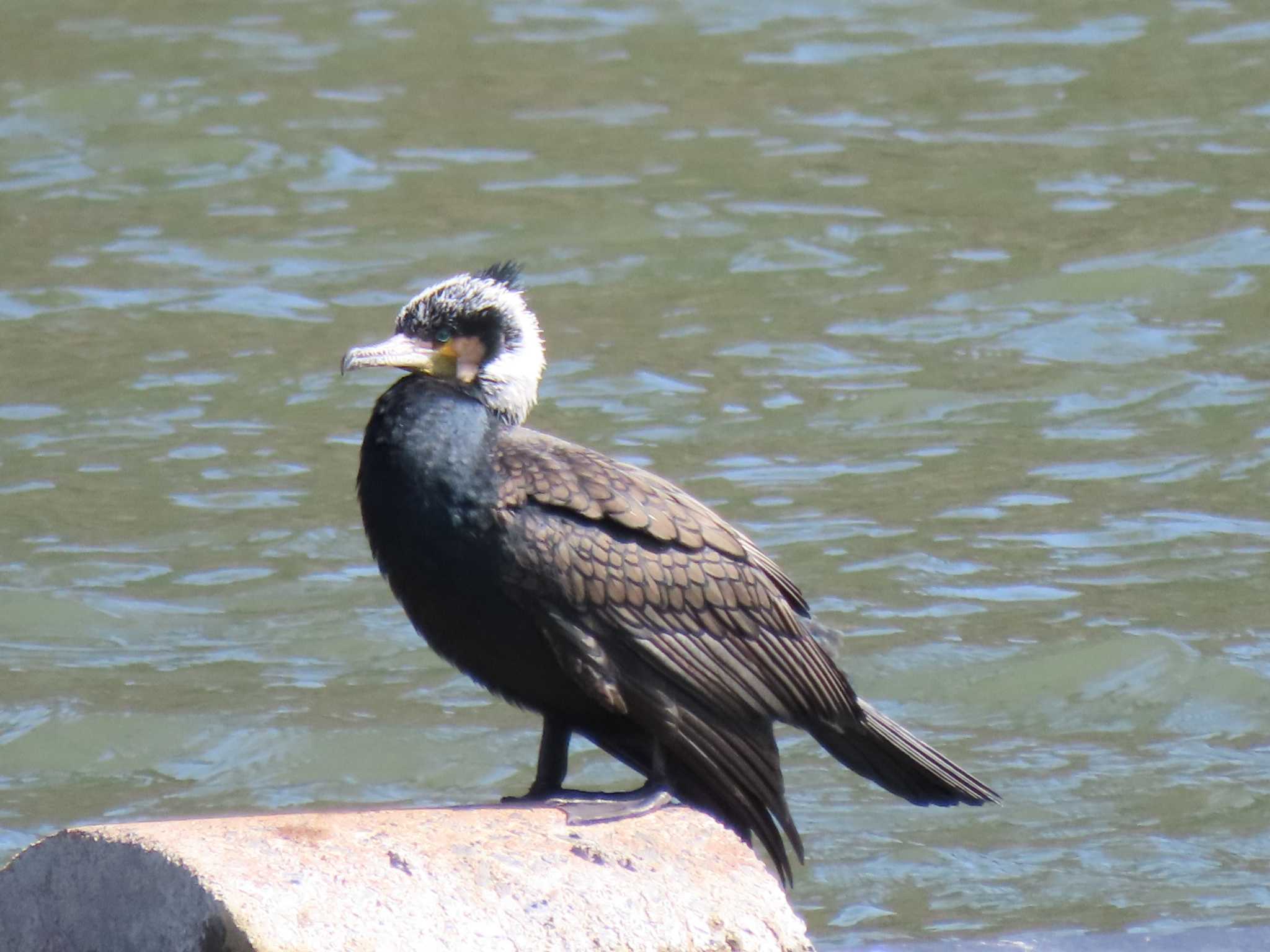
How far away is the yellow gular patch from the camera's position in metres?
5.68

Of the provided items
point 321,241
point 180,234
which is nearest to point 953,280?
point 321,241

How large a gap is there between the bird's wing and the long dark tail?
0.29 feet

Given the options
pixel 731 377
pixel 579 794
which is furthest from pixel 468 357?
pixel 731 377

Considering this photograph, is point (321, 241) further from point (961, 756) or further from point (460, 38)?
point (961, 756)

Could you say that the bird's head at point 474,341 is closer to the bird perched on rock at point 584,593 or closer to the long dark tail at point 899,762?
the bird perched on rock at point 584,593

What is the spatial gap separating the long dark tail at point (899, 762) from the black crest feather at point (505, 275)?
1285 mm

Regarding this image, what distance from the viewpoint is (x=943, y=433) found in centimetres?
1130

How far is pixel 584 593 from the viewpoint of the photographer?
5.32 meters

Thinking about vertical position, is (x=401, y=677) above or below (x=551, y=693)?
below

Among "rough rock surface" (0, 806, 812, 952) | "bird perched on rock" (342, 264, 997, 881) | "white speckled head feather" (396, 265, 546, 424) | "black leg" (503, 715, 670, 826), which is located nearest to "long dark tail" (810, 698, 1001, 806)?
"bird perched on rock" (342, 264, 997, 881)

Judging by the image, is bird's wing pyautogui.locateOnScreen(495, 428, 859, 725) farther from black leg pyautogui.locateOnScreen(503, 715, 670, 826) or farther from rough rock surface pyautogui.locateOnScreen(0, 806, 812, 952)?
rough rock surface pyautogui.locateOnScreen(0, 806, 812, 952)

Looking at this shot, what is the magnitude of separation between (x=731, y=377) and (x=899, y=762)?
6083 mm

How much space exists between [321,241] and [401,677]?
408cm

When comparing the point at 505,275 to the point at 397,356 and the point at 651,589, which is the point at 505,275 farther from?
the point at 651,589
